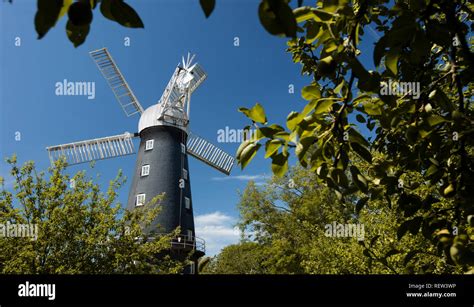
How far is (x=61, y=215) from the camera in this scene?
58.2ft

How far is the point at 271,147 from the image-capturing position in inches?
64.9

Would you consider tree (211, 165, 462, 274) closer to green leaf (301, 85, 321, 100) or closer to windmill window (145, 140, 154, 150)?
windmill window (145, 140, 154, 150)

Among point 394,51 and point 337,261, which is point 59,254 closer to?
point 337,261

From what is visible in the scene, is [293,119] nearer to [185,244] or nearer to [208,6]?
[208,6]

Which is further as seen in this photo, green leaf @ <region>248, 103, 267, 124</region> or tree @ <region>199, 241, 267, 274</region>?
tree @ <region>199, 241, 267, 274</region>

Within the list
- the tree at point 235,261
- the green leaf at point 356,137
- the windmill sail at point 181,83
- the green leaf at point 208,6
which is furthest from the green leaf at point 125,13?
the tree at point 235,261

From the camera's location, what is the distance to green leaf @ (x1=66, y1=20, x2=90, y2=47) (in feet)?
3.90

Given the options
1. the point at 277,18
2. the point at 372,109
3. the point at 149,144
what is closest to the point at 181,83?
the point at 149,144

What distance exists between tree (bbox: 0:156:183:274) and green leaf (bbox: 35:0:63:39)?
16.7 metres

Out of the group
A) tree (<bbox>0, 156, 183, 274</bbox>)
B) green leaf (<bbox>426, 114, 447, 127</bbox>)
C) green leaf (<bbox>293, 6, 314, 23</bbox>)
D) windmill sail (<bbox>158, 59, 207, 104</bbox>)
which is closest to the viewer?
green leaf (<bbox>293, 6, 314, 23</bbox>)

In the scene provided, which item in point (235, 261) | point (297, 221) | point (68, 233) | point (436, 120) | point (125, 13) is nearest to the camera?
point (125, 13)

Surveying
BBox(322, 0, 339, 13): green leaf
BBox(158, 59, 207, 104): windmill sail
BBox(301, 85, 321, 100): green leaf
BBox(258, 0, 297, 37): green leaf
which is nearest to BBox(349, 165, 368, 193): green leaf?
BBox(301, 85, 321, 100): green leaf

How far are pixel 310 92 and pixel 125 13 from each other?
34.6 inches
